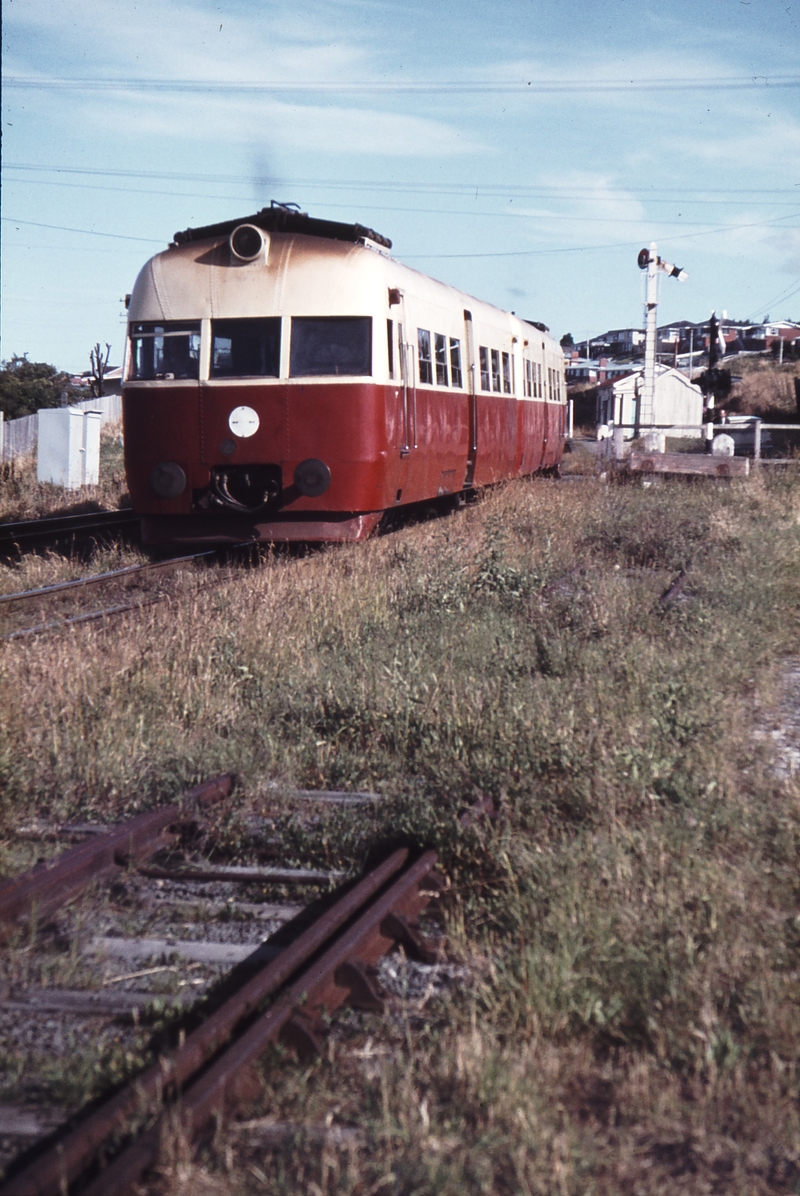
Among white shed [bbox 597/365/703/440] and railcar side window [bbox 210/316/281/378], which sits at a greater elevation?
white shed [bbox 597/365/703/440]

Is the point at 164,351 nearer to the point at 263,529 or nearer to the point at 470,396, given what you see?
the point at 263,529

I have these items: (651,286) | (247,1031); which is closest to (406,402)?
(247,1031)

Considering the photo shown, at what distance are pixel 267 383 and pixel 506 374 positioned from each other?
25.5ft

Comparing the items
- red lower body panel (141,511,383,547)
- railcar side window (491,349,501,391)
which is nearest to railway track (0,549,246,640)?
red lower body panel (141,511,383,547)

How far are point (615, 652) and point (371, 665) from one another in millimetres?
1470

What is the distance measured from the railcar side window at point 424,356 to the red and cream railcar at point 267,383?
81cm

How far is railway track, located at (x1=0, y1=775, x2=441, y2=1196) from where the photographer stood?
2418mm

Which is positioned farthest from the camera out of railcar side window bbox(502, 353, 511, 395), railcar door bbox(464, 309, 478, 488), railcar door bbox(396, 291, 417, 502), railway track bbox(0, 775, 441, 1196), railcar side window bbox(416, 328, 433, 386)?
railcar side window bbox(502, 353, 511, 395)

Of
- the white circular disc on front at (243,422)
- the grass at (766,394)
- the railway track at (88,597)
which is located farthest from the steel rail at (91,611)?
the grass at (766,394)

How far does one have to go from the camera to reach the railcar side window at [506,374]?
18031 mm

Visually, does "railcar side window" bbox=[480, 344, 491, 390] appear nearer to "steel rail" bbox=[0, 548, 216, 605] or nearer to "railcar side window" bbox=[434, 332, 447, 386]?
"railcar side window" bbox=[434, 332, 447, 386]

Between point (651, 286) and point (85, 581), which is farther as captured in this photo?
point (651, 286)

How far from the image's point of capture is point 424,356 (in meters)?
13.2

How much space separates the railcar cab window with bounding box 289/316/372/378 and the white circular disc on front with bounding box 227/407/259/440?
1.86 feet
